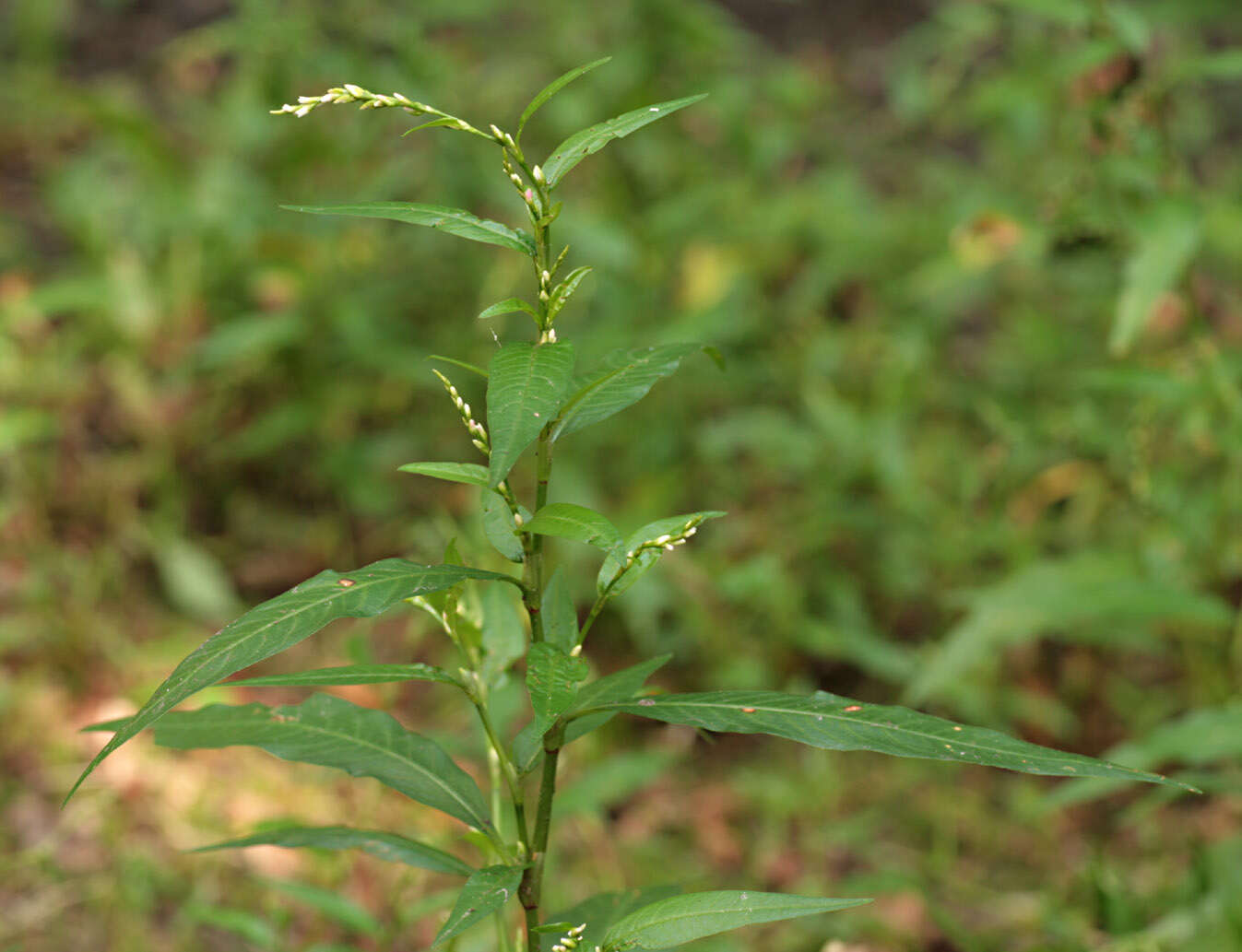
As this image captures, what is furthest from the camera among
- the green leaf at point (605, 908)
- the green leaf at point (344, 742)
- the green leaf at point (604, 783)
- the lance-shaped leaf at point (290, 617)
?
the green leaf at point (604, 783)

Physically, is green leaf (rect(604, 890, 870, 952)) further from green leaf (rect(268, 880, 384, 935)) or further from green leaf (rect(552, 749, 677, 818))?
green leaf (rect(552, 749, 677, 818))

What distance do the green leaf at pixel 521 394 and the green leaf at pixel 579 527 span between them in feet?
0.27

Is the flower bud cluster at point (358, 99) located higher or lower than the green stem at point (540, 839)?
higher

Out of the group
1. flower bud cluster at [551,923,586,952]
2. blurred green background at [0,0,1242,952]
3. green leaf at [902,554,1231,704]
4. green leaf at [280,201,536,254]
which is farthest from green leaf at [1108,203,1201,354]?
flower bud cluster at [551,923,586,952]

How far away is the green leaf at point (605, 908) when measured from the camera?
110 centimetres

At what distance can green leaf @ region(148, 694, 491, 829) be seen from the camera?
39.1 inches

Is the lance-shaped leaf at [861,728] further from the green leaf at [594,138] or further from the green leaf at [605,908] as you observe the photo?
the green leaf at [594,138]

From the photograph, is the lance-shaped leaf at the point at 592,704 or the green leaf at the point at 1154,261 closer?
the lance-shaped leaf at the point at 592,704

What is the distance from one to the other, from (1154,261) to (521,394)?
4.60 feet

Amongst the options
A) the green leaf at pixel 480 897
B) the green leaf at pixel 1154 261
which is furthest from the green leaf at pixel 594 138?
the green leaf at pixel 1154 261

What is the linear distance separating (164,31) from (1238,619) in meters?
4.73

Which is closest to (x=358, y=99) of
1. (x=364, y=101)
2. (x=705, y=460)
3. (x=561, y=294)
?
(x=364, y=101)

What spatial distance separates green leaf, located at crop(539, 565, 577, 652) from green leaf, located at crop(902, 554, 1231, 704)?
1065 millimetres

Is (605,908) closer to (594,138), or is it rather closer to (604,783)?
(604,783)
